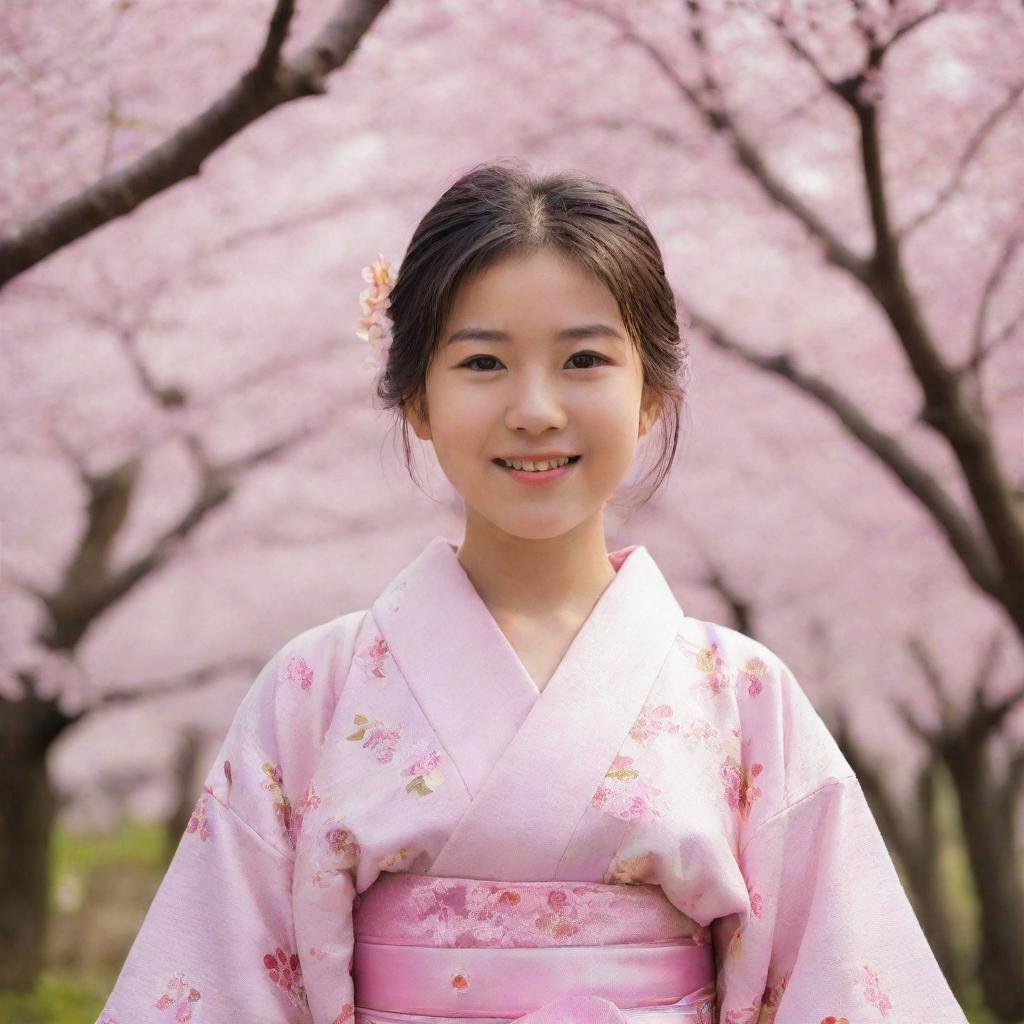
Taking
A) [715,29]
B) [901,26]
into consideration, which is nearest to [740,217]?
[715,29]

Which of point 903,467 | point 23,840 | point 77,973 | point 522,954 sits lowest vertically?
point 77,973

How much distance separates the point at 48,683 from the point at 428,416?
5.58 meters

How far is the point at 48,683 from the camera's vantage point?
24.5ft

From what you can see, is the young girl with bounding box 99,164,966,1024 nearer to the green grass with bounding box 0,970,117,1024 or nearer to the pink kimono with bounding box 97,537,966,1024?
the pink kimono with bounding box 97,537,966,1024

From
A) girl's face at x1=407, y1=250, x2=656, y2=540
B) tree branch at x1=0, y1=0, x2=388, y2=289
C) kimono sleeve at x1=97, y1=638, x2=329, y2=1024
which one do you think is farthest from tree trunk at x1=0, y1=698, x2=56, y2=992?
girl's face at x1=407, y1=250, x2=656, y2=540

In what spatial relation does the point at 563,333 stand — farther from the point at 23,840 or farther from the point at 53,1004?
the point at 53,1004

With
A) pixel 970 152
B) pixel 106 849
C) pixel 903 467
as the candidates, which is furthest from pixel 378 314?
pixel 106 849

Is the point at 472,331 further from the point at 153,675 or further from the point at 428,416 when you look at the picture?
the point at 153,675

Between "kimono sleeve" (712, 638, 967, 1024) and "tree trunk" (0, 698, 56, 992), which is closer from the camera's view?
"kimono sleeve" (712, 638, 967, 1024)

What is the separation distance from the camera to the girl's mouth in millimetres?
2307

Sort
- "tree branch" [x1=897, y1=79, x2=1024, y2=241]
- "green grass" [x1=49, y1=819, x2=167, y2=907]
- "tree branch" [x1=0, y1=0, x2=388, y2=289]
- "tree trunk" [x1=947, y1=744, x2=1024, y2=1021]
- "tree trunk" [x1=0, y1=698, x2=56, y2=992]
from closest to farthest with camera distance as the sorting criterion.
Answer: "tree branch" [x1=0, y1=0, x2=388, y2=289] < "tree branch" [x1=897, y1=79, x2=1024, y2=241] < "tree trunk" [x1=0, y1=698, x2=56, y2=992] < "tree trunk" [x1=947, y1=744, x2=1024, y2=1021] < "green grass" [x1=49, y1=819, x2=167, y2=907]

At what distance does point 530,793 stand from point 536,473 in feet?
1.64

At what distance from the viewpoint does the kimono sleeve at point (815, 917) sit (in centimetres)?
227

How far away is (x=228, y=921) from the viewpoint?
2.31 m
